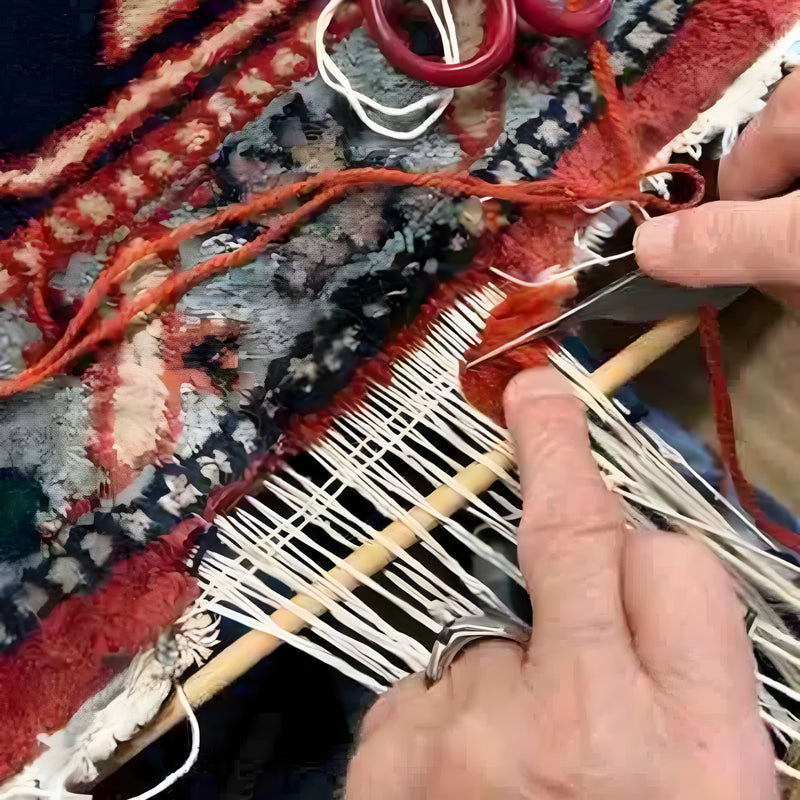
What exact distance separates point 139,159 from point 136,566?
450 mm

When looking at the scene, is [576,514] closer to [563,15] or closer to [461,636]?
[461,636]

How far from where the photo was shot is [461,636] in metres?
0.65

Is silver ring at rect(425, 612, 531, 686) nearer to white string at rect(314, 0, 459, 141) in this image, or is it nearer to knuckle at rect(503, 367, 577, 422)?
knuckle at rect(503, 367, 577, 422)

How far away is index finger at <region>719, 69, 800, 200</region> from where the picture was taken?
667 mm

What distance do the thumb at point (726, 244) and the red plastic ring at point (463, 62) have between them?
25cm

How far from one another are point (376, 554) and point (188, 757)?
0.88 feet

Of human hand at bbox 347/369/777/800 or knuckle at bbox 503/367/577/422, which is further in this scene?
knuckle at bbox 503/367/577/422

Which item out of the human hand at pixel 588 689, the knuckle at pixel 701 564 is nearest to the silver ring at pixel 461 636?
the human hand at pixel 588 689

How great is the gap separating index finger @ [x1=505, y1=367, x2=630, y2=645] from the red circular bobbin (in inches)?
13.4

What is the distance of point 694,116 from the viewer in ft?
2.54

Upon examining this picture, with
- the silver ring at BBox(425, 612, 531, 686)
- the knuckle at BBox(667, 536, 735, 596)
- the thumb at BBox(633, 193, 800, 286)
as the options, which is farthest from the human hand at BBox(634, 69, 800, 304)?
the silver ring at BBox(425, 612, 531, 686)

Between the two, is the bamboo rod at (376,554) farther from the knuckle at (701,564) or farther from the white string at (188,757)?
the knuckle at (701,564)

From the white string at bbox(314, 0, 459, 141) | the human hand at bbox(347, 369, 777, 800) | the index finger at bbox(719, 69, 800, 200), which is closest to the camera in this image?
the human hand at bbox(347, 369, 777, 800)

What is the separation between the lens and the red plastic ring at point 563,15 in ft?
2.46
